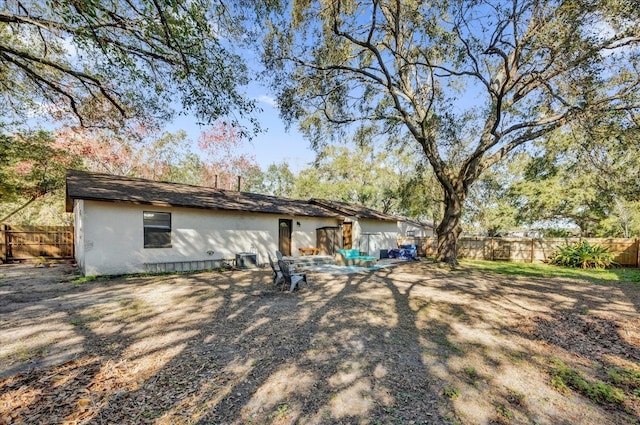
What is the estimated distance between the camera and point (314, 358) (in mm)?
3705

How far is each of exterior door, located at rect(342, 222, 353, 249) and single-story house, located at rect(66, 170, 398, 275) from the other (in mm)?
308

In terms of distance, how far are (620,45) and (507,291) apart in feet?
25.3

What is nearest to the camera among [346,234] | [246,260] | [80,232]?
[80,232]

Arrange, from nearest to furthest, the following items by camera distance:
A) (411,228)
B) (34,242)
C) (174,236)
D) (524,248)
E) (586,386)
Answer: (586,386) < (174,236) < (34,242) < (524,248) < (411,228)

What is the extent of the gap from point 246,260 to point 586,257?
623 inches

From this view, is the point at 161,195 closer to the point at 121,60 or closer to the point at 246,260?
the point at 246,260

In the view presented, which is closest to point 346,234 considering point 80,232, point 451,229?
point 451,229

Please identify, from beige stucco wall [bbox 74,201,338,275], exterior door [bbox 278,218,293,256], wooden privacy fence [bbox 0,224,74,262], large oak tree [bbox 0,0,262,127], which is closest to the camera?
large oak tree [bbox 0,0,262,127]

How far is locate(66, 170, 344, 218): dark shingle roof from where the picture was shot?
29.9 feet

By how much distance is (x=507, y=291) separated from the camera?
25.6 feet

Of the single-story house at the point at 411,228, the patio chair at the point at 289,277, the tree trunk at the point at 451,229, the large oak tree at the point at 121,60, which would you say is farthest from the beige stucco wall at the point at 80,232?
the single-story house at the point at 411,228

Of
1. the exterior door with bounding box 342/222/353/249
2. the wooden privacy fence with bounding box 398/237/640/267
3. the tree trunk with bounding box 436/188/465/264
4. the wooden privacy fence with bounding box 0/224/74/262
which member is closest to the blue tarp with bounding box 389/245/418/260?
the tree trunk with bounding box 436/188/465/264

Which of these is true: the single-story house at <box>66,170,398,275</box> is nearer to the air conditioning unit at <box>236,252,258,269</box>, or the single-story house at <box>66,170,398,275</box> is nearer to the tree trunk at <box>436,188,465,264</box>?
the air conditioning unit at <box>236,252,258,269</box>

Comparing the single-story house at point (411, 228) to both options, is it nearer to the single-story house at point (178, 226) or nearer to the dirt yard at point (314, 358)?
the single-story house at point (178, 226)
